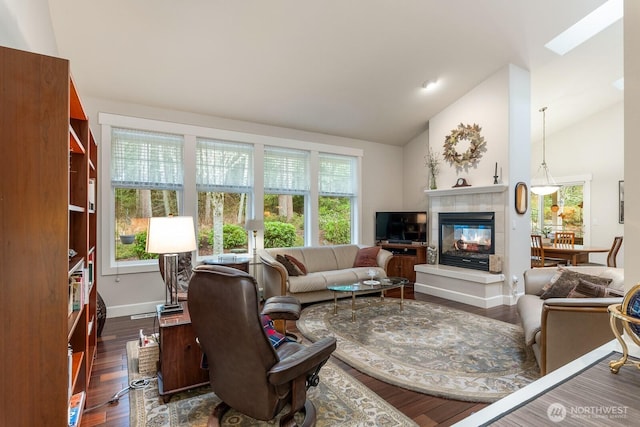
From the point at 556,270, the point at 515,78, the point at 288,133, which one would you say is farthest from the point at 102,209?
the point at 515,78

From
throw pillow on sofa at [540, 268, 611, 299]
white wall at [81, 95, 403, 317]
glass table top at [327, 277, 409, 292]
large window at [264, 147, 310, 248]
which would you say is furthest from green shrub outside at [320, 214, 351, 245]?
throw pillow on sofa at [540, 268, 611, 299]

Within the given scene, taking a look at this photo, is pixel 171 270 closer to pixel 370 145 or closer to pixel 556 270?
pixel 556 270

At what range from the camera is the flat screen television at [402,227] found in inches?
235

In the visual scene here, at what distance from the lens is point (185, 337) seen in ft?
7.64

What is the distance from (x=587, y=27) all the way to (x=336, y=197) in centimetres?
431

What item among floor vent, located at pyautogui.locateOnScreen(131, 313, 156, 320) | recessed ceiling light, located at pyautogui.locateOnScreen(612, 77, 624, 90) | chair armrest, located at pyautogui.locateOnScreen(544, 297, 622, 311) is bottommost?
floor vent, located at pyautogui.locateOnScreen(131, 313, 156, 320)

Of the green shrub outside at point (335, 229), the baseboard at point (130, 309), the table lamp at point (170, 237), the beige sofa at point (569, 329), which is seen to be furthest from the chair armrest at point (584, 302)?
the baseboard at point (130, 309)

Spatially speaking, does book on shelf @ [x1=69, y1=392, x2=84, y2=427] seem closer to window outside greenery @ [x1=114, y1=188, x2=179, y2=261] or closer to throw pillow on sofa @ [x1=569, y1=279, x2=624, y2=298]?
window outside greenery @ [x1=114, y1=188, x2=179, y2=261]

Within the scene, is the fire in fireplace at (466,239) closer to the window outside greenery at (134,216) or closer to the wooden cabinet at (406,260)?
the wooden cabinet at (406,260)

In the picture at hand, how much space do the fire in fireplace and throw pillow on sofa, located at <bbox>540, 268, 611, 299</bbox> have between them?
5.78 feet

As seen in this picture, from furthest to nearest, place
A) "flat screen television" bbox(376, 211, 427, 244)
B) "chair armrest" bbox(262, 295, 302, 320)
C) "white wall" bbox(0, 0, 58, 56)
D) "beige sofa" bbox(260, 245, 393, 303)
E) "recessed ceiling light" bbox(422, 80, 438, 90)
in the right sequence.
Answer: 1. "flat screen television" bbox(376, 211, 427, 244)
2. "recessed ceiling light" bbox(422, 80, 438, 90)
3. "beige sofa" bbox(260, 245, 393, 303)
4. "chair armrest" bbox(262, 295, 302, 320)
5. "white wall" bbox(0, 0, 58, 56)

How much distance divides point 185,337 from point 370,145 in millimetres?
5159

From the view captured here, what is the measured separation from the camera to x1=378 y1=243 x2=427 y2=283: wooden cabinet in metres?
5.77

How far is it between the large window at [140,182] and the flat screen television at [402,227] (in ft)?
12.1
